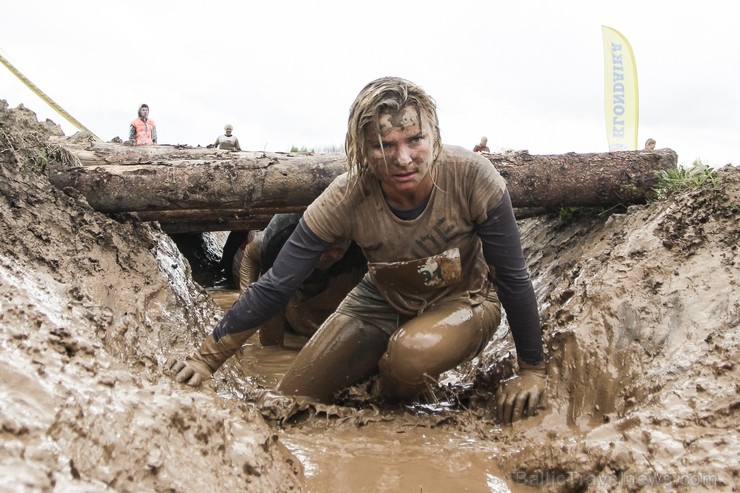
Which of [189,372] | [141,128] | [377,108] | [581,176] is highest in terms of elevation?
[141,128]

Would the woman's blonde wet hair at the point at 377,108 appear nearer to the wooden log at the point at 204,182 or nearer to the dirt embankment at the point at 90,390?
the dirt embankment at the point at 90,390

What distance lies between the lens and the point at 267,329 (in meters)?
5.02

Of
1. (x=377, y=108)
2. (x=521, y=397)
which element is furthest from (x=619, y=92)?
(x=377, y=108)

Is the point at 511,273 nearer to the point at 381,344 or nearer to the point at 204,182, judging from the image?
the point at 381,344

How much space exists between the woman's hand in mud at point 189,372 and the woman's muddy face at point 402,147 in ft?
3.88

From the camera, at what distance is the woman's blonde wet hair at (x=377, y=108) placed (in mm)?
2764

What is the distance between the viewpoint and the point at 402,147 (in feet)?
9.11

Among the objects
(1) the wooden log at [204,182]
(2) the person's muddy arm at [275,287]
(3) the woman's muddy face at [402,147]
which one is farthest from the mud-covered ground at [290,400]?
(3) the woman's muddy face at [402,147]

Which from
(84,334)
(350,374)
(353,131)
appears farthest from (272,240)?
(84,334)

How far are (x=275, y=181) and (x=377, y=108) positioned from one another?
170 centimetres

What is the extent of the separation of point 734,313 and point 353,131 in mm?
1747

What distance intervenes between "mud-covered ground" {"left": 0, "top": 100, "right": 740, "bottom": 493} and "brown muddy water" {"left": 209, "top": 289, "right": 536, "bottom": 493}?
0.03 metres

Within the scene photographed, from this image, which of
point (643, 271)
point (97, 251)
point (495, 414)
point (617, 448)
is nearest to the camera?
point (617, 448)

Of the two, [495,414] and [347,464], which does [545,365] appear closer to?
[495,414]
